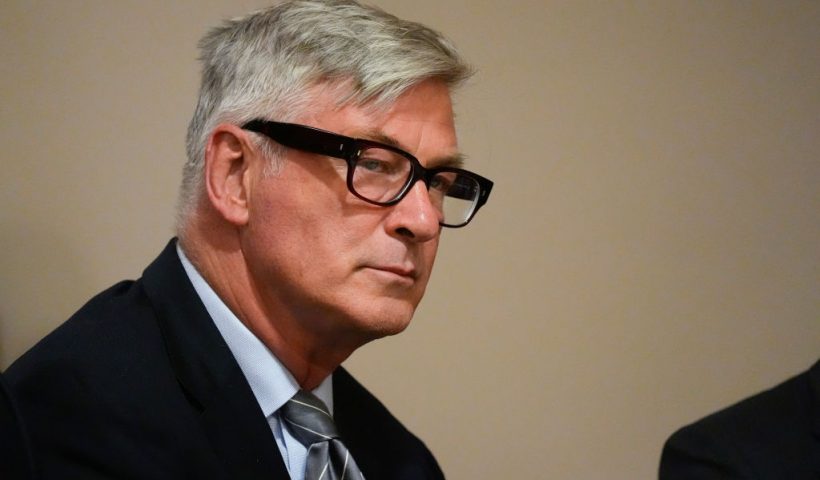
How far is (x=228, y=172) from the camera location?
1.30m

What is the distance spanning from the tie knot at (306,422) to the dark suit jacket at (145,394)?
0.09 metres

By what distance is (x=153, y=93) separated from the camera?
1947 mm

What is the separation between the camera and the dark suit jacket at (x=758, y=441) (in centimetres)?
122

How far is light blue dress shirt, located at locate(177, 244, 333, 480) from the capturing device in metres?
1.30

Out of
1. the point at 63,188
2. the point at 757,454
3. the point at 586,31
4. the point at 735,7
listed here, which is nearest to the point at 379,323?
the point at 757,454

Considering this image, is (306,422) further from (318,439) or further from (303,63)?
(303,63)

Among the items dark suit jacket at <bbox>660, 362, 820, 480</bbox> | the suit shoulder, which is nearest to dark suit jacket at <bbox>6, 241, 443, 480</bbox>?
the suit shoulder

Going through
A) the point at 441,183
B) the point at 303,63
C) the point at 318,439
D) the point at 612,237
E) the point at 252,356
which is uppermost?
the point at 303,63

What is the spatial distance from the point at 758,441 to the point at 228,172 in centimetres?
76

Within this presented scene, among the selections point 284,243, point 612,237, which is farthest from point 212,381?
point 612,237

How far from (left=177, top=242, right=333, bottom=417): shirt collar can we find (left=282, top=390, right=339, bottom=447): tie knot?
0.6 inches

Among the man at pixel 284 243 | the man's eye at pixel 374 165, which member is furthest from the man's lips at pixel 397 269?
the man's eye at pixel 374 165

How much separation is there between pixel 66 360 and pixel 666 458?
0.76 metres

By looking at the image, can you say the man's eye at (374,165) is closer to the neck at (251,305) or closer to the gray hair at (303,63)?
the gray hair at (303,63)
